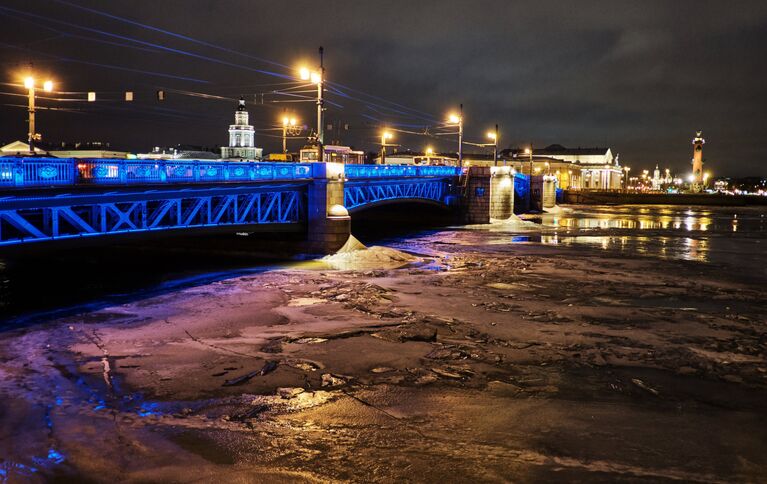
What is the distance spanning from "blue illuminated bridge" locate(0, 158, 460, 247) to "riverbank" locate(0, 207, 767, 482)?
11.4ft

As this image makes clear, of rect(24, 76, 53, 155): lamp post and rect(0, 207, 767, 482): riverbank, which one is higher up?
rect(24, 76, 53, 155): lamp post

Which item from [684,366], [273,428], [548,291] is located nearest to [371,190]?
[548,291]

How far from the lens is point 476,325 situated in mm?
16250

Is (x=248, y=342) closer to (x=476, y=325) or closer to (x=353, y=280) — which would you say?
(x=476, y=325)

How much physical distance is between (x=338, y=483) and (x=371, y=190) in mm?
35568

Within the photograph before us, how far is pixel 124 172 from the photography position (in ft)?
66.5

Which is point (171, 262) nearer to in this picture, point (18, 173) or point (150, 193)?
point (150, 193)

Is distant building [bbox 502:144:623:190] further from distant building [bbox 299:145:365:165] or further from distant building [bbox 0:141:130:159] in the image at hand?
distant building [bbox 0:141:130:159]

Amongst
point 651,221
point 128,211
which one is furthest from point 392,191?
point 651,221

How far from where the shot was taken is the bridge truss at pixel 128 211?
707 inches

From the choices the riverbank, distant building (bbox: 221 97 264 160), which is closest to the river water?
the riverbank

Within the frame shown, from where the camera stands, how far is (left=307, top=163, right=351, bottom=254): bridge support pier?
102 ft

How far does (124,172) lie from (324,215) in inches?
489

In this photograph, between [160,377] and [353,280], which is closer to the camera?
[160,377]
